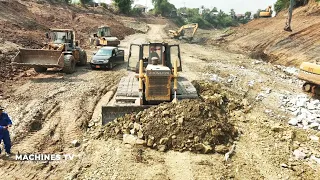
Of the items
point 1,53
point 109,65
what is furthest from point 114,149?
point 1,53

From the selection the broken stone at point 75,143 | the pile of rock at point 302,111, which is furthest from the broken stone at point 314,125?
the broken stone at point 75,143

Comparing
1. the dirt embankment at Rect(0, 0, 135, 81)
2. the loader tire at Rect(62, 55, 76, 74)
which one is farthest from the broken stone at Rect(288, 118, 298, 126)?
the dirt embankment at Rect(0, 0, 135, 81)

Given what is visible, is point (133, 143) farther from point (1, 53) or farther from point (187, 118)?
point (1, 53)

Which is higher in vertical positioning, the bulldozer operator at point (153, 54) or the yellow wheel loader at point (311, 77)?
the bulldozer operator at point (153, 54)

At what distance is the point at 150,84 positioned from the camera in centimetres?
1006

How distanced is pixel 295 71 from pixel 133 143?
14402 mm

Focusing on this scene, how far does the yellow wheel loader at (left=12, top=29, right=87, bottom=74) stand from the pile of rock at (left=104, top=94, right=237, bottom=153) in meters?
7.42

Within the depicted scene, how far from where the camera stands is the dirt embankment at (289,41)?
21.7m

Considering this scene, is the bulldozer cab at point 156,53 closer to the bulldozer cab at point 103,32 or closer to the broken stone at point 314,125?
the broken stone at point 314,125

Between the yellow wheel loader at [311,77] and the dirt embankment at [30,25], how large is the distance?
13.4m

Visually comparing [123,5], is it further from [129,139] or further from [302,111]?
[129,139]

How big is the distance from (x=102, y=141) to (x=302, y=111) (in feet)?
23.1

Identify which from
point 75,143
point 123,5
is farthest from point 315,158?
point 123,5

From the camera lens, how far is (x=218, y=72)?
18.1 m
